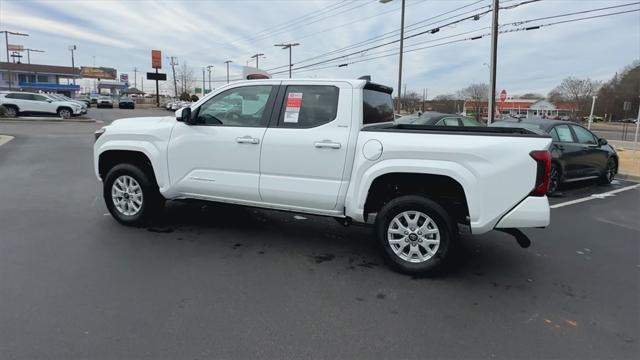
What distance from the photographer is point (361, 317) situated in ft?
11.1

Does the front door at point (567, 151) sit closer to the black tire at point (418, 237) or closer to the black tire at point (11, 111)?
the black tire at point (418, 237)

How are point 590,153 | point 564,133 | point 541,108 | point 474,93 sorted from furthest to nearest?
point 474,93 → point 541,108 → point 590,153 → point 564,133

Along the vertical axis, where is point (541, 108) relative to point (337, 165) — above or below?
above

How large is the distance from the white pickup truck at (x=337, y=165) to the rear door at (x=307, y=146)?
11 mm

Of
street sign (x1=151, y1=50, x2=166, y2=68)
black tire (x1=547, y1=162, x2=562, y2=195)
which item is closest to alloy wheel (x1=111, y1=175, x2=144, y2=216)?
black tire (x1=547, y1=162, x2=562, y2=195)

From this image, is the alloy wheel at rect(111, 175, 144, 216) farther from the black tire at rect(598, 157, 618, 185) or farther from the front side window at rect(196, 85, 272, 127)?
the black tire at rect(598, 157, 618, 185)

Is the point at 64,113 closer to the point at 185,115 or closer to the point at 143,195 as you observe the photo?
the point at 143,195

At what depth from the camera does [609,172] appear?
1034 cm

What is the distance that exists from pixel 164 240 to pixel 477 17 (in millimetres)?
19589

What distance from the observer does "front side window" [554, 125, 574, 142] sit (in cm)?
913

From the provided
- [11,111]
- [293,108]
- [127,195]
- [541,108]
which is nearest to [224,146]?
[293,108]

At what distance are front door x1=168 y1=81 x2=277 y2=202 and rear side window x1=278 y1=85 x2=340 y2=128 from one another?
9.2 inches

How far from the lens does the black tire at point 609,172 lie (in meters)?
10.1

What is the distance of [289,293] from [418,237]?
1383mm
